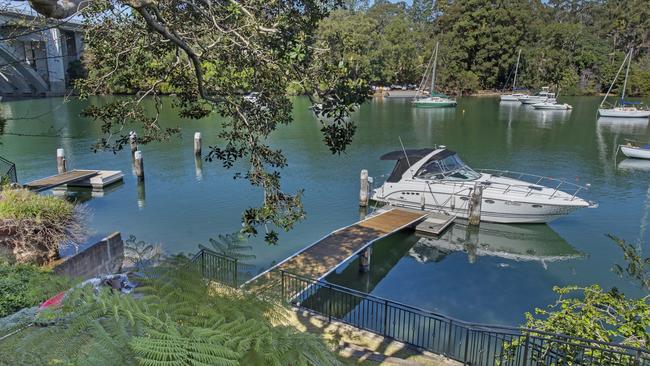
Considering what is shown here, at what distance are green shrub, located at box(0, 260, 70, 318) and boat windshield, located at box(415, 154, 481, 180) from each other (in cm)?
1407

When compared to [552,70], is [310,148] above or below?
below

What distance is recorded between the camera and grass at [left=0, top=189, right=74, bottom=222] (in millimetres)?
9023

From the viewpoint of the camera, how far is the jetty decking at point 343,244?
12.1 meters

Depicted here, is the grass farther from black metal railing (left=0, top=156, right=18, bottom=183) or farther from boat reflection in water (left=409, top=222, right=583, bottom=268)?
boat reflection in water (left=409, top=222, right=583, bottom=268)

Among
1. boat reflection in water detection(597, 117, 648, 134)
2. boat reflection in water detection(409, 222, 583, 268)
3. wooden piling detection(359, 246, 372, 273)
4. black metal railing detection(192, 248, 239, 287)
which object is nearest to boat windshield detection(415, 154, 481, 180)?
boat reflection in water detection(409, 222, 583, 268)

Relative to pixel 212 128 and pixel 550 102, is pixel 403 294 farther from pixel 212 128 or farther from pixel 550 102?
pixel 550 102

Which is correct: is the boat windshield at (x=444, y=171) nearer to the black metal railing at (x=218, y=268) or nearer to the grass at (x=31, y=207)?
the black metal railing at (x=218, y=268)

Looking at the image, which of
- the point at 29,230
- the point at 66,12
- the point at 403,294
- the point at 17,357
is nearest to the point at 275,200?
the point at 66,12

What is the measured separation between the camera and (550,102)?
56.7 metres

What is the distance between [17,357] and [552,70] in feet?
274

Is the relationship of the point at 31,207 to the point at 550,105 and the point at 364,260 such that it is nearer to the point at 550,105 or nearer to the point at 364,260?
the point at 364,260

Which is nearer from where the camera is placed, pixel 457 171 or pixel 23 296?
pixel 23 296

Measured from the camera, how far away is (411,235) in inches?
679

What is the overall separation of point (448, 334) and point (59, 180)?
62.5 feet
